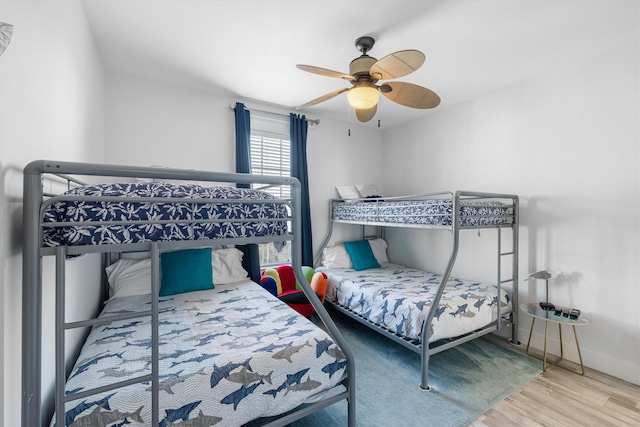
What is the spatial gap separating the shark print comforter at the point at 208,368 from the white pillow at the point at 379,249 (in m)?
2.28

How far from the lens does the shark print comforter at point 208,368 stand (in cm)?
106

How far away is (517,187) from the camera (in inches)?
109

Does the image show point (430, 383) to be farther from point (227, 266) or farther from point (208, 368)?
point (227, 266)

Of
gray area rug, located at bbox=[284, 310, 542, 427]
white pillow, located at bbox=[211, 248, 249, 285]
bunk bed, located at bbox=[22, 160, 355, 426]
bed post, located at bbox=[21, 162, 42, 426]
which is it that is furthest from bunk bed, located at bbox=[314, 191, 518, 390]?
bed post, located at bbox=[21, 162, 42, 426]

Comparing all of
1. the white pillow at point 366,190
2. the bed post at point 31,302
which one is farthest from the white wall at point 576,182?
the bed post at point 31,302

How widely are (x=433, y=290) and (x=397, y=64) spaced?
2070 mm

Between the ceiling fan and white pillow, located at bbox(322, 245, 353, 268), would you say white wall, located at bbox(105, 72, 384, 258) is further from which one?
the ceiling fan

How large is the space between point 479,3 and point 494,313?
98.3 inches

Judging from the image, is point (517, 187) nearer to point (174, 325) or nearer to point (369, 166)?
point (369, 166)

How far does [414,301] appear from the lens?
2.29 m

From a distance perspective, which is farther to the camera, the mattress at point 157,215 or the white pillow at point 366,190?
the white pillow at point 366,190

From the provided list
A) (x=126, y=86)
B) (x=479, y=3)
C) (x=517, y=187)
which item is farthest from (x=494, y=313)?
(x=126, y=86)

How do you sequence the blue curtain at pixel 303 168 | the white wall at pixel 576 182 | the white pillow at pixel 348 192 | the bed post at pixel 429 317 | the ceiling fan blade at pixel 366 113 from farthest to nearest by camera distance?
1. the white pillow at pixel 348 192
2. the blue curtain at pixel 303 168
3. the ceiling fan blade at pixel 366 113
4. the white wall at pixel 576 182
5. the bed post at pixel 429 317

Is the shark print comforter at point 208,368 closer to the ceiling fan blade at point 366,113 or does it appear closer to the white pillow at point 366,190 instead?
the ceiling fan blade at point 366,113
